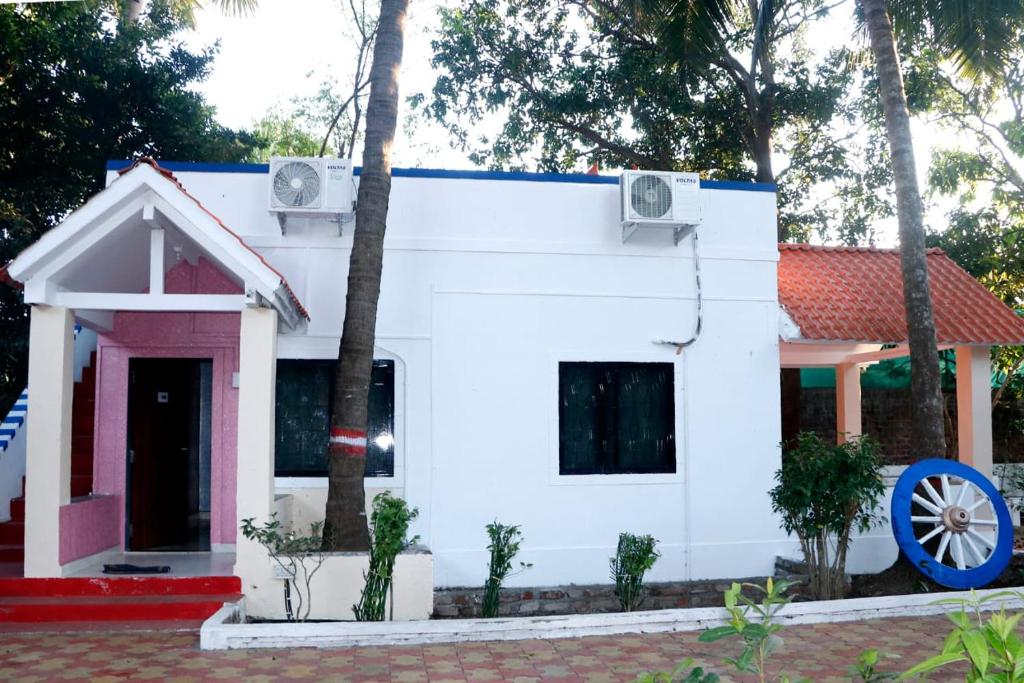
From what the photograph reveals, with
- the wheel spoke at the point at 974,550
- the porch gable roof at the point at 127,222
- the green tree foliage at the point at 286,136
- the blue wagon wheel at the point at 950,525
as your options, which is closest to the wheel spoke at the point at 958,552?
the blue wagon wheel at the point at 950,525

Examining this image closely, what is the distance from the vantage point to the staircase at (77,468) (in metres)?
9.23

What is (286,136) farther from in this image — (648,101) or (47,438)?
(47,438)

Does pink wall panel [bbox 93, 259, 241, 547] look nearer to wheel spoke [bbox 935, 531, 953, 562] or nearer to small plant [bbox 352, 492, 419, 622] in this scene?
small plant [bbox 352, 492, 419, 622]

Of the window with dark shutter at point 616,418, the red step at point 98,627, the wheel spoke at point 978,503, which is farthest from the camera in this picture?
the window with dark shutter at point 616,418

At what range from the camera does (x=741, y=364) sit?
34.8ft

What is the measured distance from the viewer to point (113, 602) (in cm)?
799

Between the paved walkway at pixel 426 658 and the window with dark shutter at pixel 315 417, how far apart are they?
101 inches

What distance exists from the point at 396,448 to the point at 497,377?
50.8 inches

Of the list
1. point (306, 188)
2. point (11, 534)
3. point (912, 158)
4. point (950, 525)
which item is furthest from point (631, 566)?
point (11, 534)

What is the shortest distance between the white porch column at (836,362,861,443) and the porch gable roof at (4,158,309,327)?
919 cm

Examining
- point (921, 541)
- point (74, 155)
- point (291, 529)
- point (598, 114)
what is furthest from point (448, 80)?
point (921, 541)

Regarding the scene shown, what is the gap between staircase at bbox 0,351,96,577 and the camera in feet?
30.3

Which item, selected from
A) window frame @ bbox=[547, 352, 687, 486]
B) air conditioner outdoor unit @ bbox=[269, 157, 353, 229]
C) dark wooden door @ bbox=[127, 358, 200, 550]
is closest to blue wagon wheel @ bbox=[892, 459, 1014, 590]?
window frame @ bbox=[547, 352, 687, 486]

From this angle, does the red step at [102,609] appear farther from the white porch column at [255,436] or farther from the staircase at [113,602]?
the white porch column at [255,436]
